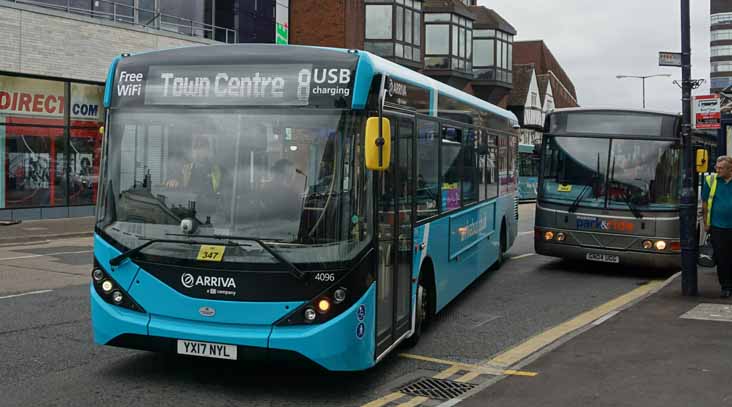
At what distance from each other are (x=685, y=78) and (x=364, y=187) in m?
6.62

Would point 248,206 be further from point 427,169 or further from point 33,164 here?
point 33,164

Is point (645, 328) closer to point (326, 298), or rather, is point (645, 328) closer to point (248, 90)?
point (326, 298)

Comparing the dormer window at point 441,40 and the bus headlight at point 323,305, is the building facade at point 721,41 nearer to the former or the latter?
the dormer window at point 441,40

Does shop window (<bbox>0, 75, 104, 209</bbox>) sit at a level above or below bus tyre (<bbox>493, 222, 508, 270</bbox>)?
above

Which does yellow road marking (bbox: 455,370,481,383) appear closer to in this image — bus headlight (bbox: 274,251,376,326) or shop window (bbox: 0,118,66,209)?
bus headlight (bbox: 274,251,376,326)

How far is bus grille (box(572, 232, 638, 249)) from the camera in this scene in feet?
43.2

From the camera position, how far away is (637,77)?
59.8m

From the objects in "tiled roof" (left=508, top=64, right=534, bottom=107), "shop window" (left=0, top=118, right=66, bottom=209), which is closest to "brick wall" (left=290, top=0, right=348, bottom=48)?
"shop window" (left=0, top=118, right=66, bottom=209)

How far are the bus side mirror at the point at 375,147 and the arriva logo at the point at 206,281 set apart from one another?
134 centimetres

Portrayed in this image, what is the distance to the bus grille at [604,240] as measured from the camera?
13.2 m

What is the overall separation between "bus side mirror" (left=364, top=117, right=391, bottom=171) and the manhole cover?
5013 mm

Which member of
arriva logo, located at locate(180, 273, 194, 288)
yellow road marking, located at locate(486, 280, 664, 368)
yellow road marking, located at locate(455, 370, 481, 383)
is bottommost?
yellow road marking, located at locate(455, 370, 481, 383)

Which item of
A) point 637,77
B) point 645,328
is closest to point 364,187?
point 645,328

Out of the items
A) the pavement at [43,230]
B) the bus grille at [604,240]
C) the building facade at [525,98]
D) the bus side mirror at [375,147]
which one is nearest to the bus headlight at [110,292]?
the bus side mirror at [375,147]
